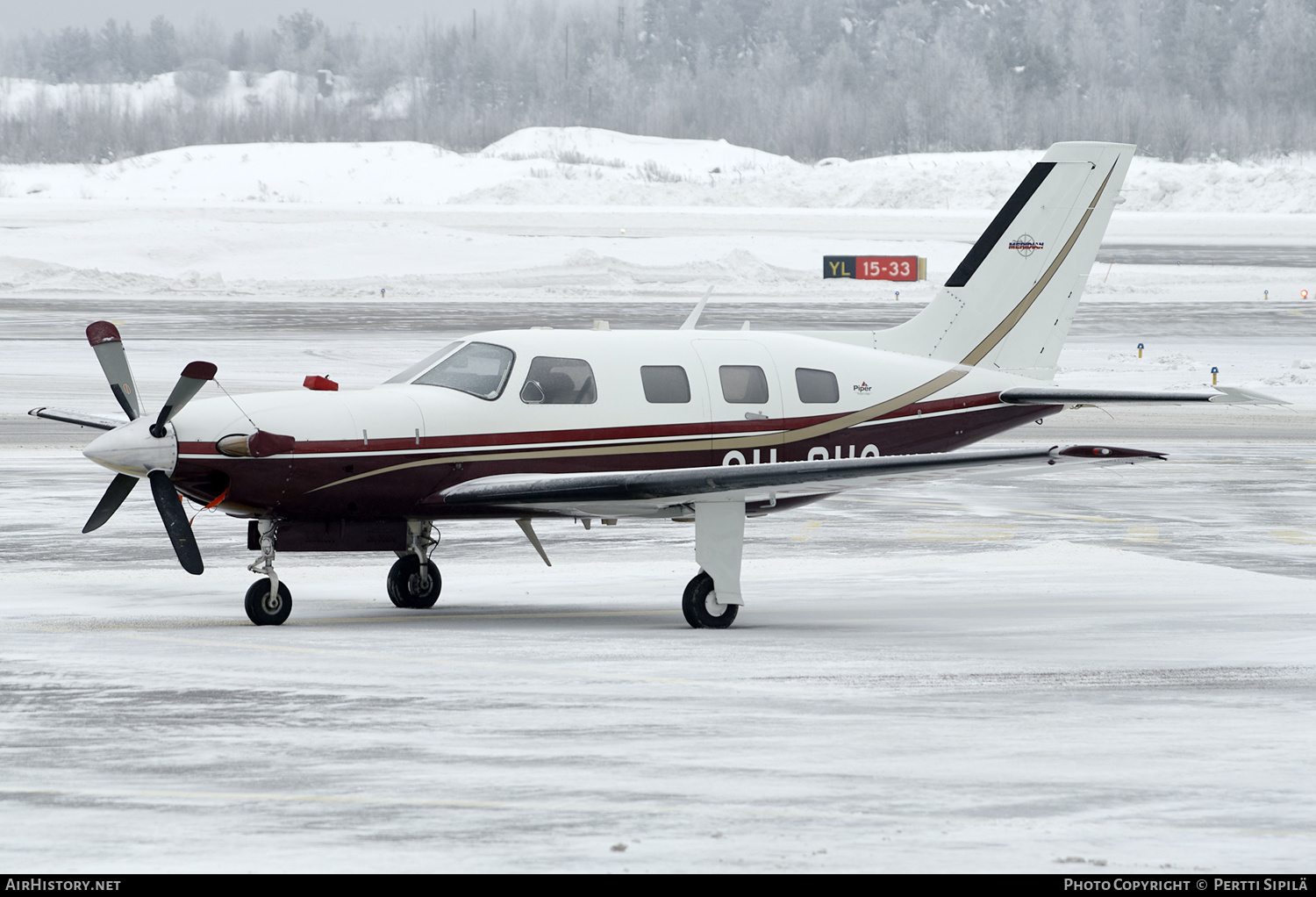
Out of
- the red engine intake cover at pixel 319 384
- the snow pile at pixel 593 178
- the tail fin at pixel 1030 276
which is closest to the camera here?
the red engine intake cover at pixel 319 384

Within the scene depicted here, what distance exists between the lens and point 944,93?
171750 millimetres

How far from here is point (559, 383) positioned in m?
13.7

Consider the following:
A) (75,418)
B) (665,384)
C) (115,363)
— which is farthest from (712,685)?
(75,418)

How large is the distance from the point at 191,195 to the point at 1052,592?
116 meters

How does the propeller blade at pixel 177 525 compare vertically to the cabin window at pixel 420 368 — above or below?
below

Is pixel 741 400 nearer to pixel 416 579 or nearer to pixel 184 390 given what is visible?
pixel 416 579

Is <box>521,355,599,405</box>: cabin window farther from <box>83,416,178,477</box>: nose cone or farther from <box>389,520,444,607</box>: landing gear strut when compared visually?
<box>83,416,178,477</box>: nose cone

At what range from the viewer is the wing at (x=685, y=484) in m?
12.3

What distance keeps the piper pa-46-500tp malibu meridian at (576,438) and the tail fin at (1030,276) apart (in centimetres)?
14

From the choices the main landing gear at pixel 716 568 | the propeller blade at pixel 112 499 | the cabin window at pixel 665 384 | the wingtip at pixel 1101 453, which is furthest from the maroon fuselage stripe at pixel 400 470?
the wingtip at pixel 1101 453

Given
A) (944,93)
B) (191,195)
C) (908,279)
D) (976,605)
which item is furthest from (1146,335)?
(944,93)

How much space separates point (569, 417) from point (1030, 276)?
557 cm

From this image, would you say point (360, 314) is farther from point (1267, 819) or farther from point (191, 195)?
point (191, 195)

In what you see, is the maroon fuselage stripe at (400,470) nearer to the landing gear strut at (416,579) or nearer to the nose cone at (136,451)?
the nose cone at (136,451)
